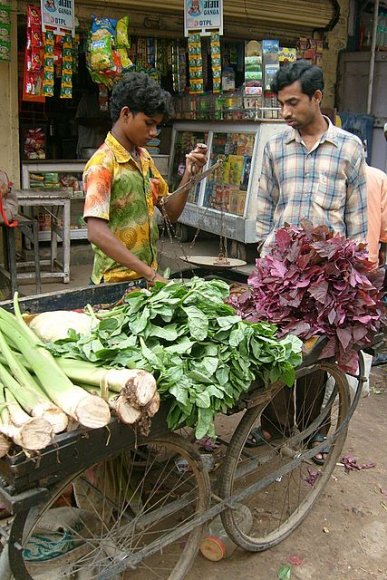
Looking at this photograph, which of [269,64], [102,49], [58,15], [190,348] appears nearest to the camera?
[190,348]

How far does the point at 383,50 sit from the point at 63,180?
4937 millimetres

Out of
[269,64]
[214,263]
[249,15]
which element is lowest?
[214,263]

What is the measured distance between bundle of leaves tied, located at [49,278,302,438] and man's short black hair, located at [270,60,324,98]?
1.44m

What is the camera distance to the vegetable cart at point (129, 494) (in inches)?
74.4

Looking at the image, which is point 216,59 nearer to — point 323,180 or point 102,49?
point 102,49

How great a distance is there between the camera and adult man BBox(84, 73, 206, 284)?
3002 mm

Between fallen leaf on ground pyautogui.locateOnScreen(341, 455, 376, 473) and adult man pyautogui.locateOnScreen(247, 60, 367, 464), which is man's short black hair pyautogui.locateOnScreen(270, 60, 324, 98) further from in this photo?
fallen leaf on ground pyautogui.locateOnScreen(341, 455, 376, 473)

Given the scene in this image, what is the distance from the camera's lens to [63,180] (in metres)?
7.64

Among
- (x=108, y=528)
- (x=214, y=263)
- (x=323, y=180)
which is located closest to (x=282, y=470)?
(x=108, y=528)

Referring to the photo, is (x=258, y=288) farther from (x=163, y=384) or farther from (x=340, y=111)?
(x=340, y=111)

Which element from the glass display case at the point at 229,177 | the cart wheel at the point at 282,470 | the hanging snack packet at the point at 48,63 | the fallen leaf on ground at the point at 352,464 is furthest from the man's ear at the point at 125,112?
the hanging snack packet at the point at 48,63

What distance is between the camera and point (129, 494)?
2.79 m

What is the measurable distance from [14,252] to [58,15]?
91.9 inches

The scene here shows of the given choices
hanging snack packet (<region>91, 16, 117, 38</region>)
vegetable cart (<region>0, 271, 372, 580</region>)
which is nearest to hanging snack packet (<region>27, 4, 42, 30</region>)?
hanging snack packet (<region>91, 16, 117, 38</region>)
